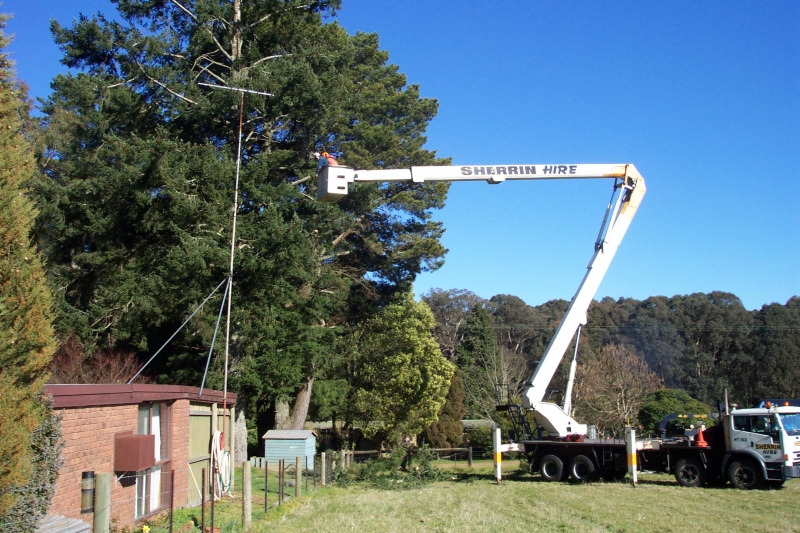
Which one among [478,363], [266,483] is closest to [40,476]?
[266,483]

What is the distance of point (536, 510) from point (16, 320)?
10585mm

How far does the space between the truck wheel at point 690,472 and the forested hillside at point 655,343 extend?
25.6 m

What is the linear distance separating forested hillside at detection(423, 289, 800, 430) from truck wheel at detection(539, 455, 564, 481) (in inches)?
975

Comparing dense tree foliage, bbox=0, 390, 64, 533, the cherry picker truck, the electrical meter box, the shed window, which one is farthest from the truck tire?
dense tree foliage, bbox=0, 390, 64, 533

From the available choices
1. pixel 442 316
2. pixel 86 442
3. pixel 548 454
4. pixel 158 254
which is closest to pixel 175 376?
pixel 158 254

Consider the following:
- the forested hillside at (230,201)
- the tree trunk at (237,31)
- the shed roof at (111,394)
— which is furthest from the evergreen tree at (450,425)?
the shed roof at (111,394)

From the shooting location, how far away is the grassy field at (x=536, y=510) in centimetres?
1232

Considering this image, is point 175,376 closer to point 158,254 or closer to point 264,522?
point 158,254

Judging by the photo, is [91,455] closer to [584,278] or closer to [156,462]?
[156,462]

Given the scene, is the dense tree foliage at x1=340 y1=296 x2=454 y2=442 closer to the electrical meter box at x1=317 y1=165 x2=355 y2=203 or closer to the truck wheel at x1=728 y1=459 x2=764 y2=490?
the truck wheel at x1=728 y1=459 x2=764 y2=490

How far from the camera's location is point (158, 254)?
24656mm

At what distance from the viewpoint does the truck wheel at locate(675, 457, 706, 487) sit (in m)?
18.9

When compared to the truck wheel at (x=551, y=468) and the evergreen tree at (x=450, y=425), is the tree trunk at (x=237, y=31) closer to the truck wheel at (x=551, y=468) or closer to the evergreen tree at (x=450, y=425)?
the truck wheel at (x=551, y=468)

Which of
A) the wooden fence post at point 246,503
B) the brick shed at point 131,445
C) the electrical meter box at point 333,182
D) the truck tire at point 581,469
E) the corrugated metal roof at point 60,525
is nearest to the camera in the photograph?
the corrugated metal roof at point 60,525
